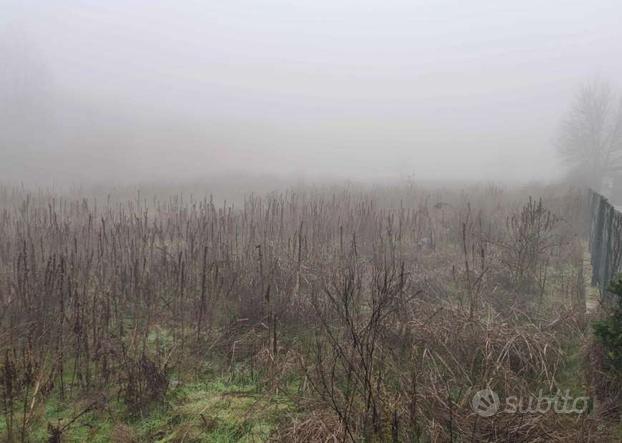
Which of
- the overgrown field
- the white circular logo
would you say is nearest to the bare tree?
the overgrown field

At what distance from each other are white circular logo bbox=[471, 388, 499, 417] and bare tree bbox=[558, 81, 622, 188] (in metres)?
34.0

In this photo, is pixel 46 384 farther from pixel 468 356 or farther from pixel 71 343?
pixel 468 356

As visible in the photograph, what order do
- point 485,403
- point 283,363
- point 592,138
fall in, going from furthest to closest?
point 592,138, point 283,363, point 485,403

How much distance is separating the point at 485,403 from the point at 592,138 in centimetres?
3796

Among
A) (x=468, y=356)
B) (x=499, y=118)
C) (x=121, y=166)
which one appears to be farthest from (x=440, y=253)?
(x=499, y=118)

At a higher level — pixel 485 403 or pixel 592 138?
pixel 592 138

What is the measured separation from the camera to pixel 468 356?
11.4 ft

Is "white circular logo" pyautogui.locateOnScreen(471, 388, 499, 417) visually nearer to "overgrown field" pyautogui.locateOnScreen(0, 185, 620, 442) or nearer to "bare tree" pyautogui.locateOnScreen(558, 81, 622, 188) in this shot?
"overgrown field" pyautogui.locateOnScreen(0, 185, 620, 442)

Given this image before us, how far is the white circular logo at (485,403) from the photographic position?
269 cm

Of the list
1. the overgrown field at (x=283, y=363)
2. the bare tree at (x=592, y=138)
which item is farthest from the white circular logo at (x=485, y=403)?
the bare tree at (x=592, y=138)

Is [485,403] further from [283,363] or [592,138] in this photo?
[592,138]

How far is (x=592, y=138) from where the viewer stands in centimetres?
3359

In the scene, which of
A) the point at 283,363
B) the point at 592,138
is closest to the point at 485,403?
the point at 283,363

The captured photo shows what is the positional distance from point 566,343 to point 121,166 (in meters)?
30.9
